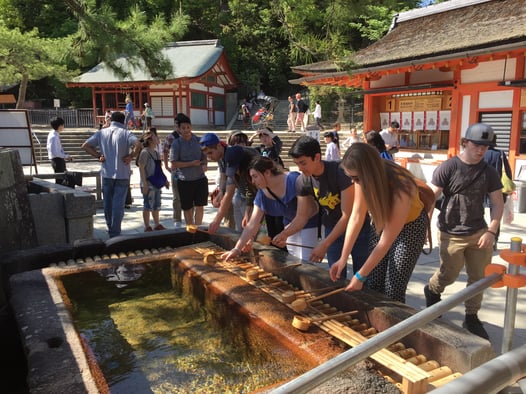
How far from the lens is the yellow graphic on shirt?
10.5 ft

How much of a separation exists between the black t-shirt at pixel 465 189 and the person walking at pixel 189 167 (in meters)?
3.44

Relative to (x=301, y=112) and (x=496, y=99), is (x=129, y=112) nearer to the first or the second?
(x=301, y=112)

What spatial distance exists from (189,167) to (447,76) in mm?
7315

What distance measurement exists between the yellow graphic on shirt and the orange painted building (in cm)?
506

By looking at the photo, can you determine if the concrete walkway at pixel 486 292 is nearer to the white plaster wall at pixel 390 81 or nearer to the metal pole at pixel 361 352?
the metal pole at pixel 361 352

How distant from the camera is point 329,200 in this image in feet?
10.5

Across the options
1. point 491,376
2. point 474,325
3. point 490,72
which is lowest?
point 474,325

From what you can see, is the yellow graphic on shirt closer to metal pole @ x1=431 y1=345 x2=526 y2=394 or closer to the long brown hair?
the long brown hair

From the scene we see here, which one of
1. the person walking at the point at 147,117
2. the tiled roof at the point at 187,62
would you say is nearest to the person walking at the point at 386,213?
the person walking at the point at 147,117

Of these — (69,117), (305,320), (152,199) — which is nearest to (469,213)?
(305,320)

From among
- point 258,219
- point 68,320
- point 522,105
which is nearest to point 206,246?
point 258,219

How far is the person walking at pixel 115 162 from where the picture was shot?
18.3ft

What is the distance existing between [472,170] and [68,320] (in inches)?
114

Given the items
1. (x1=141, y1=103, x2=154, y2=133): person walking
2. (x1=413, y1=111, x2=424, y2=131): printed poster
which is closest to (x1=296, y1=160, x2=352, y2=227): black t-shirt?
(x1=413, y1=111, x2=424, y2=131): printed poster
